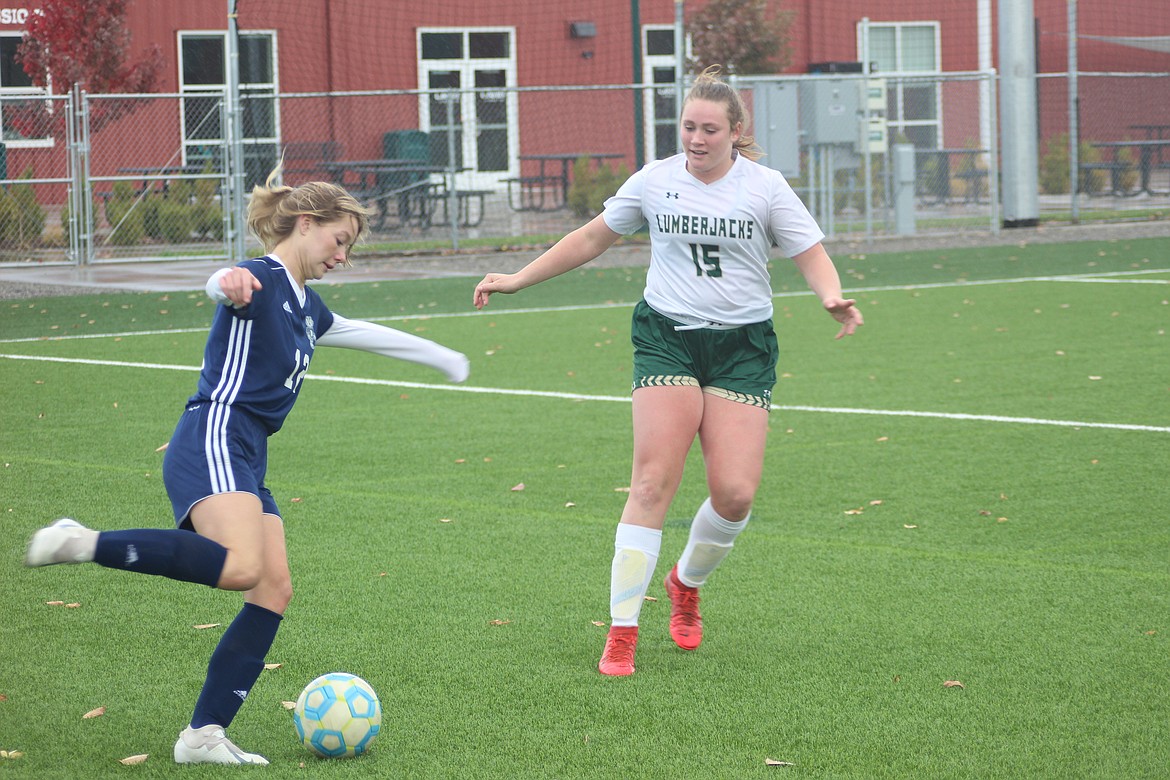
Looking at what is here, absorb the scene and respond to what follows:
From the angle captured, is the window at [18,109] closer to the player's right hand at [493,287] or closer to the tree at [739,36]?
the tree at [739,36]

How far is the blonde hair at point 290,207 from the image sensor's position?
13.8ft

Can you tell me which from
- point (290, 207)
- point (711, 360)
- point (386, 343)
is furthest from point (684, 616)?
point (290, 207)

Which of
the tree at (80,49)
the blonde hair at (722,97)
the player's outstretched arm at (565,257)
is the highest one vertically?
the tree at (80,49)

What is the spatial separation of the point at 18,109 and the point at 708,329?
963 inches

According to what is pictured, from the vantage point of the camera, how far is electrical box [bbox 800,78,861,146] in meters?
23.2

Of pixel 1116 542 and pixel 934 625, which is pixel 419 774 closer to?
pixel 934 625

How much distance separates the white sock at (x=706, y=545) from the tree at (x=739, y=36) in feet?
86.8

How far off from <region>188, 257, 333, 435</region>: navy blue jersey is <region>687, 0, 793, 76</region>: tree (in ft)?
90.3

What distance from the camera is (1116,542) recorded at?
20.9 feet

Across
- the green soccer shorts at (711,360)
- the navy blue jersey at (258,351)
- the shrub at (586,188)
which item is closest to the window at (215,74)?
the shrub at (586,188)

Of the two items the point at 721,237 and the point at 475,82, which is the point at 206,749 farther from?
the point at 475,82

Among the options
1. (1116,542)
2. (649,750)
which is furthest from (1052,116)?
(649,750)

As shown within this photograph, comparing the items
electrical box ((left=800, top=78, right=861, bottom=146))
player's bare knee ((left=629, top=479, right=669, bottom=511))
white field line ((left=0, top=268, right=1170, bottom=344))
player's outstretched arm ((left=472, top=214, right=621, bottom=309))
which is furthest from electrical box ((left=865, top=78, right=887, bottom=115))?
player's bare knee ((left=629, top=479, right=669, bottom=511))

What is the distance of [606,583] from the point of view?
595 cm
